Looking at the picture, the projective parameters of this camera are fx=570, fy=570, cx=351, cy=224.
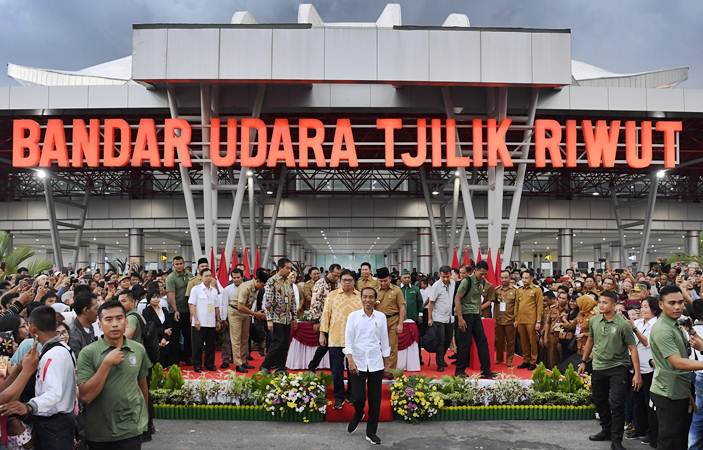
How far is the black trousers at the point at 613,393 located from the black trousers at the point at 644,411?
0.32m

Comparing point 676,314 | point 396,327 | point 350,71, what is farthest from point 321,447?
point 350,71

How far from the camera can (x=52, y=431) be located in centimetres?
396

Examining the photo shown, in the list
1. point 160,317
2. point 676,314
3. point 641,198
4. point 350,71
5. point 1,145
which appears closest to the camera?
point 676,314

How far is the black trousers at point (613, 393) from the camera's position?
20.6 feet

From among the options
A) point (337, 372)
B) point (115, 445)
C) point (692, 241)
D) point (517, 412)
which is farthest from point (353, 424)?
point (692, 241)

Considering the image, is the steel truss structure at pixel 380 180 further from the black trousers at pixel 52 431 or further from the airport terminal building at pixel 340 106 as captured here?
the black trousers at pixel 52 431

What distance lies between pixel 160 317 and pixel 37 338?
181 inches

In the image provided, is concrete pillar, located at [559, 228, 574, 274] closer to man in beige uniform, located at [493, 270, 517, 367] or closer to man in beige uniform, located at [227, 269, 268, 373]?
man in beige uniform, located at [493, 270, 517, 367]

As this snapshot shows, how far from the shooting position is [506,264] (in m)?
15.3

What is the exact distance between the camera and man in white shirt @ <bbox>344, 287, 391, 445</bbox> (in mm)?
6668

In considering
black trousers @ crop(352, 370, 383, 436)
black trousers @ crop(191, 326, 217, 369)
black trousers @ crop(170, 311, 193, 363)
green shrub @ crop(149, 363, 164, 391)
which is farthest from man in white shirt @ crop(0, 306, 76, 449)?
black trousers @ crop(170, 311, 193, 363)

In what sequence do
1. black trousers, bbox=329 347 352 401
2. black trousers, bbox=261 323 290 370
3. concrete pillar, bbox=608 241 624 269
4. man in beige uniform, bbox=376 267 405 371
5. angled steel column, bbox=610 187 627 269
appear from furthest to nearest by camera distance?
Result: concrete pillar, bbox=608 241 624 269, angled steel column, bbox=610 187 627 269, black trousers, bbox=261 323 290 370, man in beige uniform, bbox=376 267 405 371, black trousers, bbox=329 347 352 401

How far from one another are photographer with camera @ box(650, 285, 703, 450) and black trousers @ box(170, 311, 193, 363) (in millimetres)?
7961

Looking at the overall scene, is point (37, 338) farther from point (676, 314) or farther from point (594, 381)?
point (594, 381)
